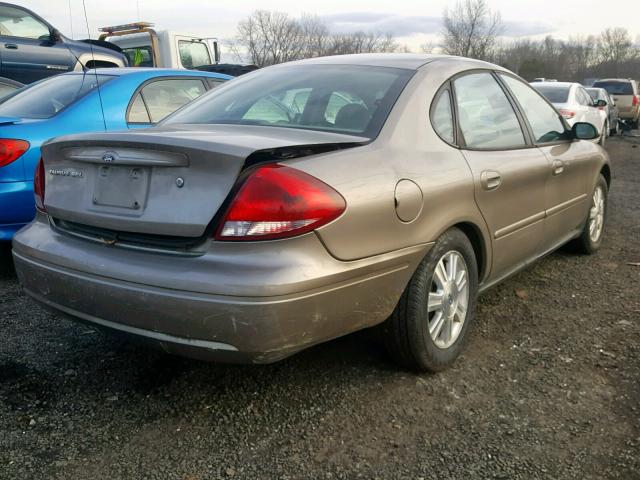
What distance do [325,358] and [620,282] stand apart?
93.1 inches

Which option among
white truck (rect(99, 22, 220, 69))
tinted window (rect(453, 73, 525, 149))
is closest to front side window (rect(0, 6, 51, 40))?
white truck (rect(99, 22, 220, 69))

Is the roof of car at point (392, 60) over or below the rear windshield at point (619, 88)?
over

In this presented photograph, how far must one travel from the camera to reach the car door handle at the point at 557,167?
3812 millimetres

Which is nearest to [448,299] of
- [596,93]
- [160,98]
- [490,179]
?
[490,179]

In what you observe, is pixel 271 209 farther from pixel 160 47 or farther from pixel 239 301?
pixel 160 47

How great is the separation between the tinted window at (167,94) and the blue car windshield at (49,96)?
1.15 ft

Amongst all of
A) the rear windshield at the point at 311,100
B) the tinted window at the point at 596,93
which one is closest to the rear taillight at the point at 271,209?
the rear windshield at the point at 311,100

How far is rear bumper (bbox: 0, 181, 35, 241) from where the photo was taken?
13.3 ft

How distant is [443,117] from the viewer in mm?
2973

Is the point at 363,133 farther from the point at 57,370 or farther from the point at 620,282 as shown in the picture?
the point at 620,282

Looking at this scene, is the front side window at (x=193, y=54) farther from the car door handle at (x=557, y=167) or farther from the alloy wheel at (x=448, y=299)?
the alloy wheel at (x=448, y=299)

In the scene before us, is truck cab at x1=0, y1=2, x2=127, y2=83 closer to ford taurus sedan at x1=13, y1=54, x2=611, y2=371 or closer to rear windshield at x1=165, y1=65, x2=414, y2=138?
rear windshield at x1=165, y1=65, x2=414, y2=138

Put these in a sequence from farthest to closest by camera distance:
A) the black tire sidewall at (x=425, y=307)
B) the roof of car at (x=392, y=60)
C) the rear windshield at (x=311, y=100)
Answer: the roof of car at (x=392, y=60)
the rear windshield at (x=311, y=100)
the black tire sidewall at (x=425, y=307)

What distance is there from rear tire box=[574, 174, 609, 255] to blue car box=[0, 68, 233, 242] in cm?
351
